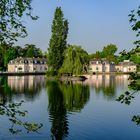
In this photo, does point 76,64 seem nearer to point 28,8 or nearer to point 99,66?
point 28,8

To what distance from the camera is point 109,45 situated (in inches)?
5600

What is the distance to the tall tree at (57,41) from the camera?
56156mm

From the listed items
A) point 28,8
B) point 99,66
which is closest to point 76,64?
point 28,8

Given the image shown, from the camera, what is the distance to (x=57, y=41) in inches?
2250

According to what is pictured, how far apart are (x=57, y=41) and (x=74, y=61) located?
5.80 m

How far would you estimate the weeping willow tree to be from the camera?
53188 millimetres

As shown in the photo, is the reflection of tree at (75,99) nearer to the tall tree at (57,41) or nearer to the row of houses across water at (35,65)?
the tall tree at (57,41)

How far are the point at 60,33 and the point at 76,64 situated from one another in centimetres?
724

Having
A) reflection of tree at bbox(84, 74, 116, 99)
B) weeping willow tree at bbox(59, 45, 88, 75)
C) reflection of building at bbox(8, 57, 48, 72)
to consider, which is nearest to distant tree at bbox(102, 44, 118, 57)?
reflection of building at bbox(8, 57, 48, 72)

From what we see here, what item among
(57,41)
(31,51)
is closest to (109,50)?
(31,51)

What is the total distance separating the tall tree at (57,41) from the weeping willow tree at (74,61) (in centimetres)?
171

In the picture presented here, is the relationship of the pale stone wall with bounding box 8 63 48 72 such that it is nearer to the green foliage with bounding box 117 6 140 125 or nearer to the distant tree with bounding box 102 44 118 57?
the distant tree with bounding box 102 44 118 57

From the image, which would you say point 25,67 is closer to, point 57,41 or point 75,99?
point 57,41

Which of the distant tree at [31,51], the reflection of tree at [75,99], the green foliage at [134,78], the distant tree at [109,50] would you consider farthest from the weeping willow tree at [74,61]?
the distant tree at [109,50]
